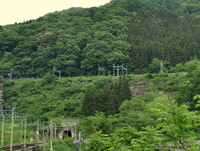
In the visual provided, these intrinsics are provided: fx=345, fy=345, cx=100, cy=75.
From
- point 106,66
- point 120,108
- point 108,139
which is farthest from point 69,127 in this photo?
point 106,66

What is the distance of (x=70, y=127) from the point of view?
4788 centimetres

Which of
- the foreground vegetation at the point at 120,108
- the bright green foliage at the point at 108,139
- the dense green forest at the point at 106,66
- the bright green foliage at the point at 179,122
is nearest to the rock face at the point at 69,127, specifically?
the dense green forest at the point at 106,66

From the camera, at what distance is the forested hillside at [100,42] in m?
81.9

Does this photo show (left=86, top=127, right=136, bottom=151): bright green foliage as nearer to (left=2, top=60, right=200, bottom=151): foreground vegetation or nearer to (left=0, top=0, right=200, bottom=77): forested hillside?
(left=2, top=60, right=200, bottom=151): foreground vegetation

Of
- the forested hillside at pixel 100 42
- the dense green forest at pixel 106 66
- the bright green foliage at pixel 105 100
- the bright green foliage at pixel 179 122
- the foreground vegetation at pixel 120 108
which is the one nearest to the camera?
the bright green foliage at pixel 179 122

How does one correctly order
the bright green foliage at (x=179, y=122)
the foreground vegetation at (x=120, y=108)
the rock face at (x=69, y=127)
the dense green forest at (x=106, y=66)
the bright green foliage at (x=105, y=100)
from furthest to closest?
1. the bright green foliage at (x=105, y=100)
2. the rock face at (x=69, y=127)
3. the dense green forest at (x=106, y=66)
4. the foreground vegetation at (x=120, y=108)
5. the bright green foliage at (x=179, y=122)

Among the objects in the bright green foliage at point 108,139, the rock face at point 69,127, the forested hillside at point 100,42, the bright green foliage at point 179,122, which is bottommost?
the rock face at point 69,127

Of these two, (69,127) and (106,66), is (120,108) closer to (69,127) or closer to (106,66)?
(69,127)

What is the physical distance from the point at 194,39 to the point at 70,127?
48643 millimetres

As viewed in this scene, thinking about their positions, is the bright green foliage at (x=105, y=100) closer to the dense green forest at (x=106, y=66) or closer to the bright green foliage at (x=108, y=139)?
the dense green forest at (x=106, y=66)

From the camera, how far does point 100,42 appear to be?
89.2 meters

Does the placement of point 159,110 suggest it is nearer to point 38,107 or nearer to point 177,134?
point 177,134

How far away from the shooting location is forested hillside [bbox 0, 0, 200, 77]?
81.9 metres

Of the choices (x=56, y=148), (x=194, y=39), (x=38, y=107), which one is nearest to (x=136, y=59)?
(x=194, y=39)
